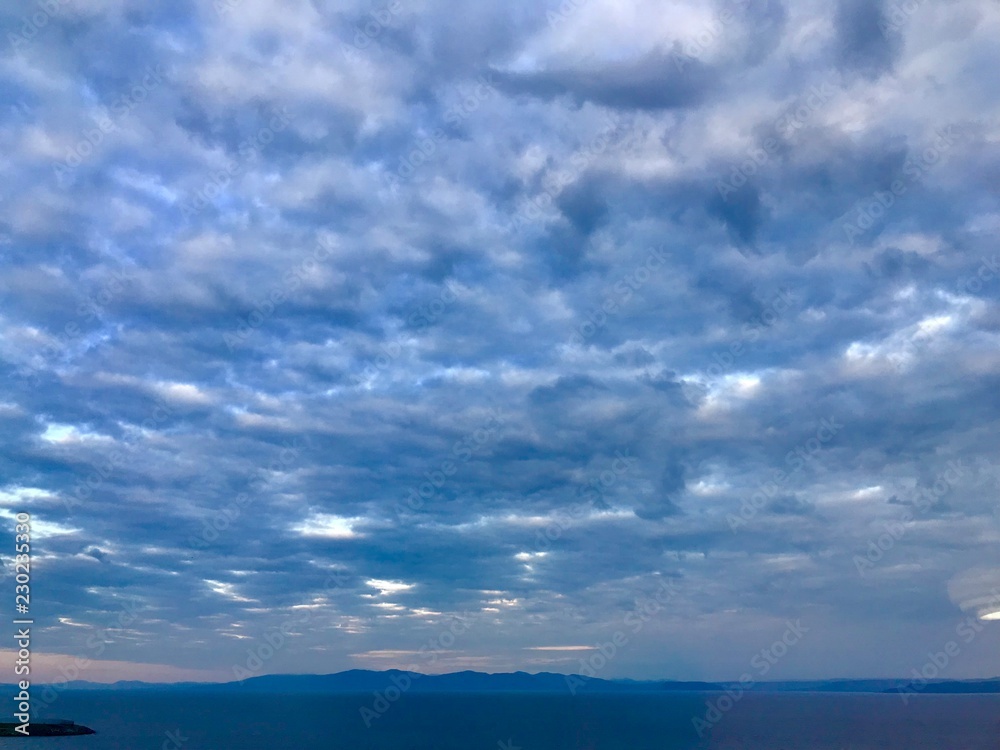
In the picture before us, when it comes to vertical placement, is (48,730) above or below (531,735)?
above

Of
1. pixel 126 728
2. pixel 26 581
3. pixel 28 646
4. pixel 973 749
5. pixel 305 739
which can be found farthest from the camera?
pixel 126 728

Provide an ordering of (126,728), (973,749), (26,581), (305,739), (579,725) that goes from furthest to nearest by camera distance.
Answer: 1. (579,725)
2. (126,728)
3. (305,739)
4. (973,749)
5. (26,581)

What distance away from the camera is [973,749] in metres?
118

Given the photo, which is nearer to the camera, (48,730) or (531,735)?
(48,730)

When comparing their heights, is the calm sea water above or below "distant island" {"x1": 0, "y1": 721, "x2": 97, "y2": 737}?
below

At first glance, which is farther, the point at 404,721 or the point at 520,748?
the point at 404,721

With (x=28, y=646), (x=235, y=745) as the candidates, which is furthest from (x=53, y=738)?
(x=28, y=646)

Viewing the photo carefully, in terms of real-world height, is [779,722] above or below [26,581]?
below

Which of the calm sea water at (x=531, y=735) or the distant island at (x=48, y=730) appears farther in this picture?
the distant island at (x=48, y=730)

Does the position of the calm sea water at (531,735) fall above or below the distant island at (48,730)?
below

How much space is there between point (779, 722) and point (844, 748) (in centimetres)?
7193

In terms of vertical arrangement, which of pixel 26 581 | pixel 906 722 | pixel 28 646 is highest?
pixel 26 581

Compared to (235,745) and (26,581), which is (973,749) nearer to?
(235,745)

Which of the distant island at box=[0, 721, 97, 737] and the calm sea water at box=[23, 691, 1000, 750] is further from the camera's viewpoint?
the distant island at box=[0, 721, 97, 737]
